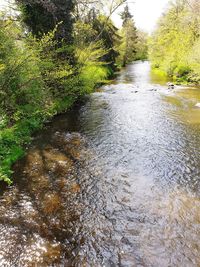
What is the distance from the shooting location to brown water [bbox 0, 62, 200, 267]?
5312 mm

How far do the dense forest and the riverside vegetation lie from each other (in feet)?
35.3

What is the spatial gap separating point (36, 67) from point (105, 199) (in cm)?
711

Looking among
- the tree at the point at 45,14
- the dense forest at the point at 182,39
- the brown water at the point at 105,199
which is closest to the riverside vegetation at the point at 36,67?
the tree at the point at 45,14

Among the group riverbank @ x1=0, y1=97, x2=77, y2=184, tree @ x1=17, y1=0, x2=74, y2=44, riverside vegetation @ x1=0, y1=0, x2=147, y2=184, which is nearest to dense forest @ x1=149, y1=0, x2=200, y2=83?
riverside vegetation @ x1=0, y1=0, x2=147, y2=184

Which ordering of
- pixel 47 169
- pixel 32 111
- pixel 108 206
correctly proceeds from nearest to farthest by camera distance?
pixel 108 206, pixel 47 169, pixel 32 111

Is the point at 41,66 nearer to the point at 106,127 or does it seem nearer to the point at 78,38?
the point at 106,127

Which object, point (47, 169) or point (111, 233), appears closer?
point (111, 233)

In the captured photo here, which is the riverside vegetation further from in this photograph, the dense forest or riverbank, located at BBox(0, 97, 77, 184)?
the dense forest

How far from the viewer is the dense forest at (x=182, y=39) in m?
24.9

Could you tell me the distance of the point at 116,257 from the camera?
5.20m

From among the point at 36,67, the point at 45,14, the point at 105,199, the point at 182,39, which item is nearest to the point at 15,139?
the point at 36,67

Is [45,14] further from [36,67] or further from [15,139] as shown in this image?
[15,139]

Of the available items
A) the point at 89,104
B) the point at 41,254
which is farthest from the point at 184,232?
the point at 89,104

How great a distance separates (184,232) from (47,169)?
4784mm
